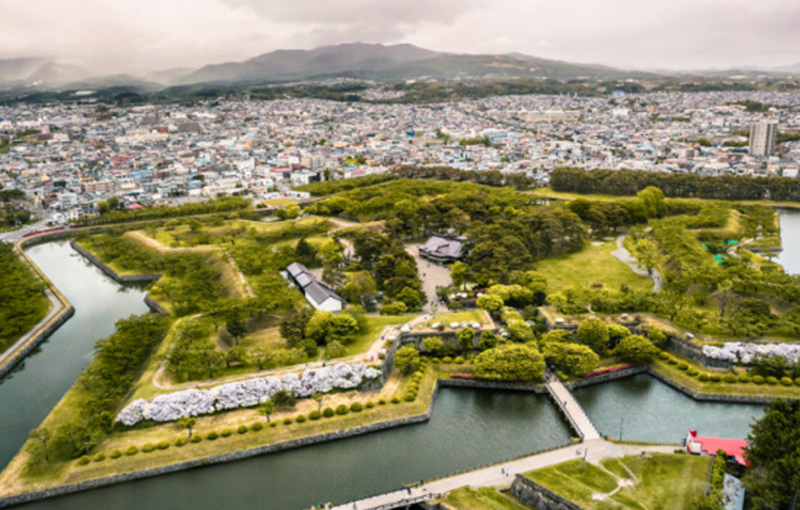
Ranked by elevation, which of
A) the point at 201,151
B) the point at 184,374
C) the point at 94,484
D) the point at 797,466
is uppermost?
the point at 201,151

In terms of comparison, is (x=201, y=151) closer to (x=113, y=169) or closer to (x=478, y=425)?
(x=113, y=169)

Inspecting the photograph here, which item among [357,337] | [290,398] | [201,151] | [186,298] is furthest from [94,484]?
[201,151]

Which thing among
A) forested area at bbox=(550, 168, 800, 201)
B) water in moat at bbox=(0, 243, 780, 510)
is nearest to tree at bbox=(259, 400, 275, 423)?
water in moat at bbox=(0, 243, 780, 510)

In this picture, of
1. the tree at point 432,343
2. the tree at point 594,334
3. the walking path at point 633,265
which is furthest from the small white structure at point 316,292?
the walking path at point 633,265

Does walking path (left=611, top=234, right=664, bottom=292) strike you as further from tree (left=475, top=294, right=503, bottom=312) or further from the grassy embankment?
the grassy embankment

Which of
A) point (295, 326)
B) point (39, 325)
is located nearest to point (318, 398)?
point (295, 326)

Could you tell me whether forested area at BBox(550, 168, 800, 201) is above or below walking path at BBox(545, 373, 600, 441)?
above
